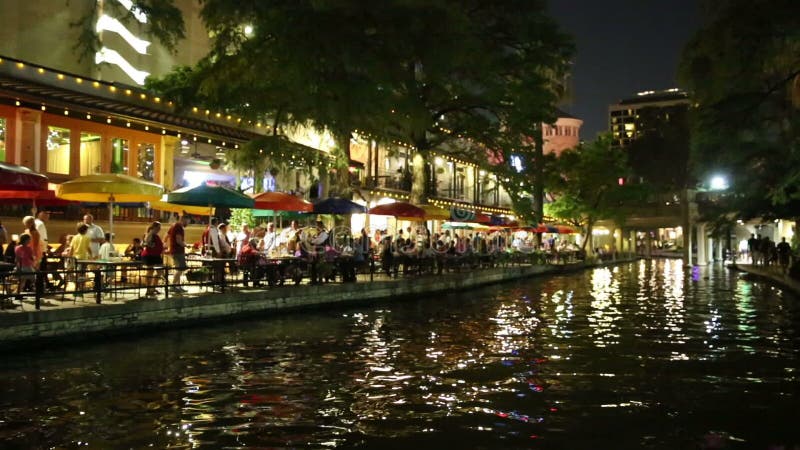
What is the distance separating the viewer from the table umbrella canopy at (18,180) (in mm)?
11363

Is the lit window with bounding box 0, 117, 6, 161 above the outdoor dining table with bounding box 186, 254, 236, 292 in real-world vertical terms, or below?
above

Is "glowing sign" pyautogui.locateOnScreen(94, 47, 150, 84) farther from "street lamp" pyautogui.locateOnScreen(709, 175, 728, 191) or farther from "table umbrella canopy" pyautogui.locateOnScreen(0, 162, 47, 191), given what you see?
"street lamp" pyautogui.locateOnScreen(709, 175, 728, 191)

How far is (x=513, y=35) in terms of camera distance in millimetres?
29188

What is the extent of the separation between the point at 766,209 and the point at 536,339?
17.4 meters

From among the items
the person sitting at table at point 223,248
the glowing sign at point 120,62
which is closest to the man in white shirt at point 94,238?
the person sitting at table at point 223,248

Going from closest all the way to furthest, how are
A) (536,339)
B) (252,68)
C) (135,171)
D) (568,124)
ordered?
1. (536,339)
2. (252,68)
3. (135,171)
4. (568,124)

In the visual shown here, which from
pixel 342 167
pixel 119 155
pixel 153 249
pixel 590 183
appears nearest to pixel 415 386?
pixel 153 249

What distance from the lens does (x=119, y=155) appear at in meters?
22.0

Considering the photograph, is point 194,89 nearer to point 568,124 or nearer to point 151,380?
point 151,380

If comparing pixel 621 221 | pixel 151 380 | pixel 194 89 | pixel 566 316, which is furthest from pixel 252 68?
pixel 621 221

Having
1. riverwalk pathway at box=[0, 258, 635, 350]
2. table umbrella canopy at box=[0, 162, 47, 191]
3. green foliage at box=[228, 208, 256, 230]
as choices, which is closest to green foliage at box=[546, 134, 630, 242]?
riverwalk pathway at box=[0, 258, 635, 350]

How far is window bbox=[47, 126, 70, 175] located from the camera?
19.9 meters

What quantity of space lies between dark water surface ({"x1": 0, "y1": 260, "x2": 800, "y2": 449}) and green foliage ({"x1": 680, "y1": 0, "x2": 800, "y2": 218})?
17.0 feet

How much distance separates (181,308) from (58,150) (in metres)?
9.58
